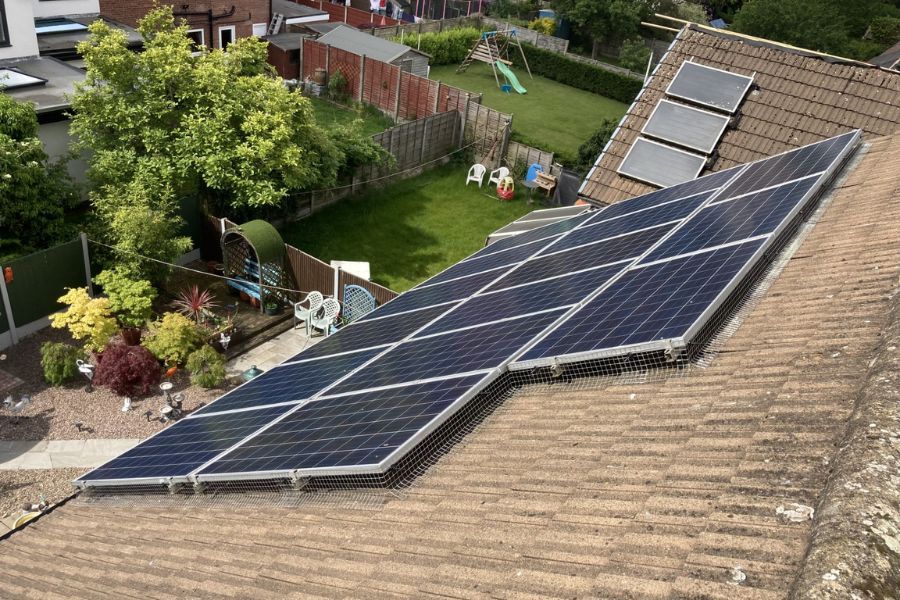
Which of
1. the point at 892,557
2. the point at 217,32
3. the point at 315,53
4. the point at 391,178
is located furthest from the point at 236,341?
the point at 217,32

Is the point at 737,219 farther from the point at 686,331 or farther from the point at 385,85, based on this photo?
the point at 385,85

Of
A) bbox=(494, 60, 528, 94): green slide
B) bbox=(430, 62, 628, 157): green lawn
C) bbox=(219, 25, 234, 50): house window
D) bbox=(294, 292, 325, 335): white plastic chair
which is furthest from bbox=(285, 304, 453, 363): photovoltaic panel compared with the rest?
bbox=(219, 25, 234, 50): house window

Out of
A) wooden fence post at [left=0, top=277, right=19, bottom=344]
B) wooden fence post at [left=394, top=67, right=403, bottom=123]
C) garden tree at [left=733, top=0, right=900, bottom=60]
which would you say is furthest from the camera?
garden tree at [left=733, top=0, right=900, bottom=60]

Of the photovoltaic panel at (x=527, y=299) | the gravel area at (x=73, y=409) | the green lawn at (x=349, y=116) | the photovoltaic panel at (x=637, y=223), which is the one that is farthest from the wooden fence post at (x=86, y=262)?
the green lawn at (x=349, y=116)

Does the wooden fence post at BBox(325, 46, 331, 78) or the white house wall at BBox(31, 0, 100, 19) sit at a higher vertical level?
the white house wall at BBox(31, 0, 100, 19)

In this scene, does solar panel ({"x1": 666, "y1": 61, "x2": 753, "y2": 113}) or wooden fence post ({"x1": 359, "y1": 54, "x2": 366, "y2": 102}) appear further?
wooden fence post ({"x1": 359, "y1": 54, "x2": 366, "y2": 102})

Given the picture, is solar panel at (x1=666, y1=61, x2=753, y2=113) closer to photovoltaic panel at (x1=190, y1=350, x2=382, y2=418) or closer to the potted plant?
photovoltaic panel at (x1=190, y1=350, x2=382, y2=418)
